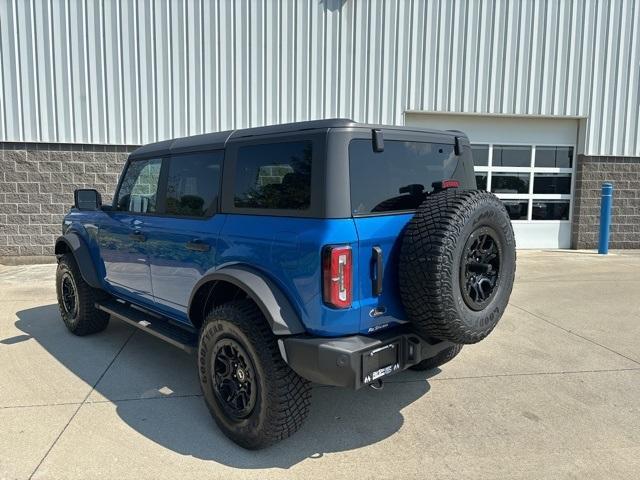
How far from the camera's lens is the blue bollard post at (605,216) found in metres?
10.1

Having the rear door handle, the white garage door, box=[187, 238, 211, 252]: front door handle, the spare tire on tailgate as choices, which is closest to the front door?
box=[187, 238, 211, 252]: front door handle

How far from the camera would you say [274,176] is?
2.94 metres

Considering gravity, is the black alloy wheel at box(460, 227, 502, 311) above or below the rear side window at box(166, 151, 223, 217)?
below

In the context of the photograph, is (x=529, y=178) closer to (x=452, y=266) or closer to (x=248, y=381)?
(x=452, y=266)

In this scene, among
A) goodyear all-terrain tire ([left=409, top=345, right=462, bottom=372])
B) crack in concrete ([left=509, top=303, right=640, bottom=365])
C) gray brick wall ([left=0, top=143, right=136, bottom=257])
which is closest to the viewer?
goodyear all-terrain tire ([left=409, top=345, right=462, bottom=372])

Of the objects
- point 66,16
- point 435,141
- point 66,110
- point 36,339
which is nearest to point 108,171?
→ point 66,110

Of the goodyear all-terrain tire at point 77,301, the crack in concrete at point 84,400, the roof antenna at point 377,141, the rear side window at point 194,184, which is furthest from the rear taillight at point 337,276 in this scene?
the goodyear all-terrain tire at point 77,301

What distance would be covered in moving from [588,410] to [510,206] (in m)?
7.94

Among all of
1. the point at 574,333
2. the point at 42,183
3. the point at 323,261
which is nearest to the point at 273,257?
the point at 323,261

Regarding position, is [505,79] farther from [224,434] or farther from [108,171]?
[224,434]

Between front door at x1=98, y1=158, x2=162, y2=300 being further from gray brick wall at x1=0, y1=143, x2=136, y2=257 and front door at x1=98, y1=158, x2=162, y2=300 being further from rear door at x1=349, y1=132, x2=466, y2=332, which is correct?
gray brick wall at x1=0, y1=143, x2=136, y2=257

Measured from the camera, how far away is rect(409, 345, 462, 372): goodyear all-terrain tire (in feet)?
12.4

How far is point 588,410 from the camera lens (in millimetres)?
3395

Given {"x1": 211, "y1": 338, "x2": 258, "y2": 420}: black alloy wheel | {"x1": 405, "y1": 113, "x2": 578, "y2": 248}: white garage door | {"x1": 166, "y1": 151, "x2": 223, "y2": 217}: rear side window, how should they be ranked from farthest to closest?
{"x1": 405, "y1": 113, "x2": 578, "y2": 248}: white garage door < {"x1": 166, "y1": 151, "x2": 223, "y2": 217}: rear side window < {"x1": 211, "y1": 338, "x2": 258, "y2": 420}: black alloy wheel
